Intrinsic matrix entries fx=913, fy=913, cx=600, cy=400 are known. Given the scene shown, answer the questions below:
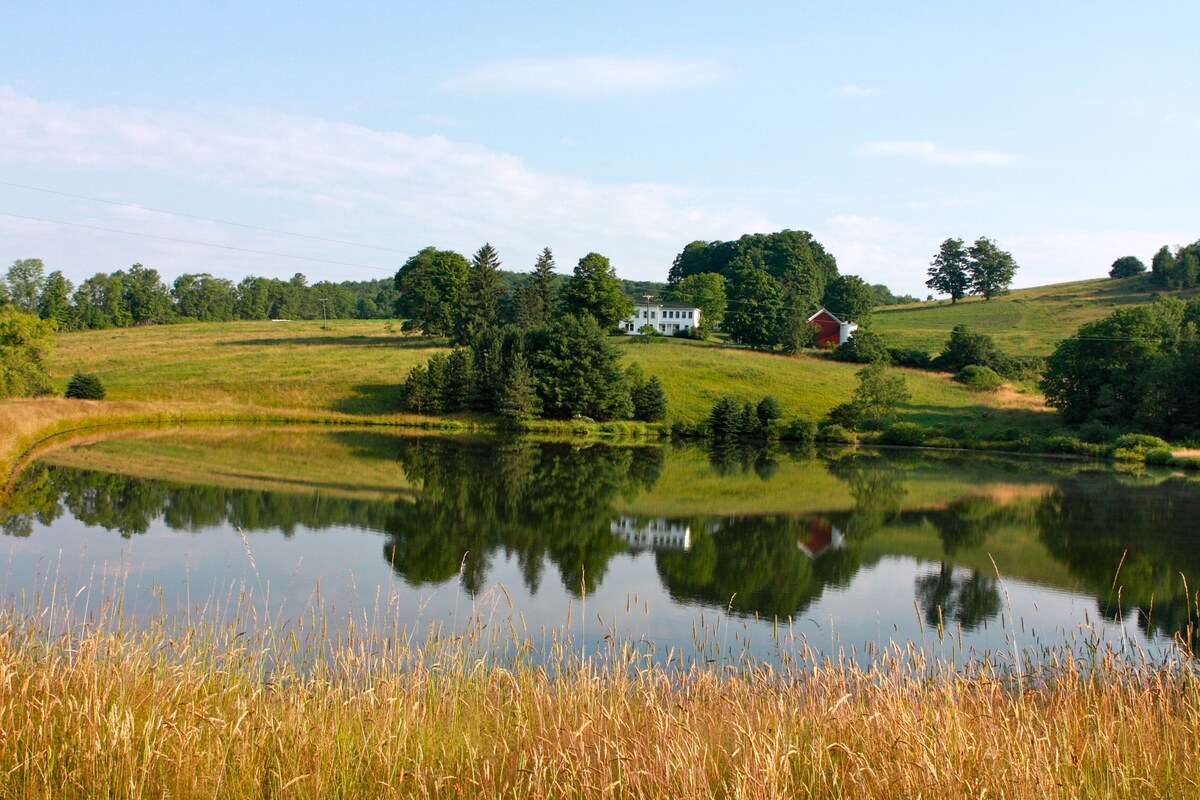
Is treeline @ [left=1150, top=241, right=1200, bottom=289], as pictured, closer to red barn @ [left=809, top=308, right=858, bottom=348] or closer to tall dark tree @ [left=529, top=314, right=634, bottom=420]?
red barn @ [left=809, top=308, right=858, bottom=348]

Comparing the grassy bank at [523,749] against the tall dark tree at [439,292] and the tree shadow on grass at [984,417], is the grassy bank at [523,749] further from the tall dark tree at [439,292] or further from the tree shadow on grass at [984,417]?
the tall dark tree at [439,292]

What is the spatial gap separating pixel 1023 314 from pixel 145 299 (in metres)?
106

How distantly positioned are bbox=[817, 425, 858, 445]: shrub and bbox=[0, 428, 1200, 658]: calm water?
16414 mm

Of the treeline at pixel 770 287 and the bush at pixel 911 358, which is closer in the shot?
the bush at pixel 911 358

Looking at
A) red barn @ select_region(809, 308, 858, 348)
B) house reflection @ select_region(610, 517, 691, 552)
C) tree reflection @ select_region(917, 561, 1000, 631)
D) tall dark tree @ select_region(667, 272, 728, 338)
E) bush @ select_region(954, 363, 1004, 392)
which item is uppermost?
tall dark tree @ select_region(667, 272, 728, 338)

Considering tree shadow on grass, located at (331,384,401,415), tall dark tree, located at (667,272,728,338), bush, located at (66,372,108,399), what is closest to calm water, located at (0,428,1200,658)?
bush, located at (66,372,108,399)

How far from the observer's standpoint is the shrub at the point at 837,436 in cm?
5750

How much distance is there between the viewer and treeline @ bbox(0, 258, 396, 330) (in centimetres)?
11188

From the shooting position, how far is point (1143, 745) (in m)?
5.81

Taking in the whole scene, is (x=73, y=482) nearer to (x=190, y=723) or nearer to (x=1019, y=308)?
(x=190, y=723)

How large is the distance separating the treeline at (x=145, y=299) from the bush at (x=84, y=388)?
61.8 m

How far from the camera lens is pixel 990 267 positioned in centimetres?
11281

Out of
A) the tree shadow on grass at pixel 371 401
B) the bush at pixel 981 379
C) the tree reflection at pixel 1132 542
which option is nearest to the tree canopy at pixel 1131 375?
the bush at pixel 981 379

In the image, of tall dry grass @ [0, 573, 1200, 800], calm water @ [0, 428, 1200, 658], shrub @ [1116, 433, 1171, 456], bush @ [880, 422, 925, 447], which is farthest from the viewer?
bush @ [880, 422, 925, 447]
